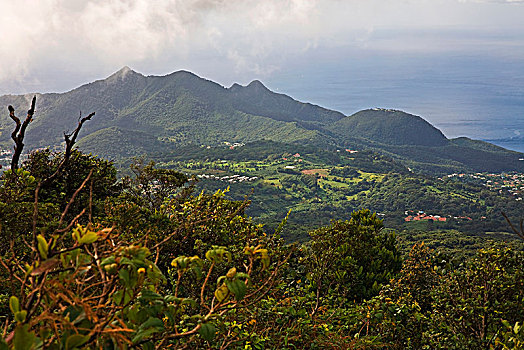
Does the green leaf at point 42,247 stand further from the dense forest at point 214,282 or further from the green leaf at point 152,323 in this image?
the green leaf at point 152,323

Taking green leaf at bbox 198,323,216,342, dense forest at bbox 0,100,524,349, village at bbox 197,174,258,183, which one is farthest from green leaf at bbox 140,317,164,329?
village at bbox 197,174,258,183

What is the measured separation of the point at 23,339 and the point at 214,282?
3735 millimetres

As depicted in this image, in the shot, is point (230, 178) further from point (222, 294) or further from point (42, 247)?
point (42, 247)

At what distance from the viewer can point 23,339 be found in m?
1.20

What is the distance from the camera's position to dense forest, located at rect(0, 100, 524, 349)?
4.79 ft

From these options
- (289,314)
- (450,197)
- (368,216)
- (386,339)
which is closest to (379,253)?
(368,216)

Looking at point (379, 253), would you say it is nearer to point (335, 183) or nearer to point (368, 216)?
point (368, 216)

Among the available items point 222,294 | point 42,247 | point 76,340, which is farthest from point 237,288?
point 42,247

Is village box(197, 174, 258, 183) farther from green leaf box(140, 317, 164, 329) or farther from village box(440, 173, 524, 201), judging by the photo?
green leaf box(140, 317, 164, 329)

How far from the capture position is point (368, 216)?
30.5 feet

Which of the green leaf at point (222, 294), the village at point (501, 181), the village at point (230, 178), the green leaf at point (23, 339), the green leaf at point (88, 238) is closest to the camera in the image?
the green leaf at point (23, 339)

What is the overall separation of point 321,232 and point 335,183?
12469 cm

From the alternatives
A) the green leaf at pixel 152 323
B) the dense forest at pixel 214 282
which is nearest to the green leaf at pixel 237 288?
the dense forest at pixel 214 282

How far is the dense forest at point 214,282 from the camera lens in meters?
1.46
